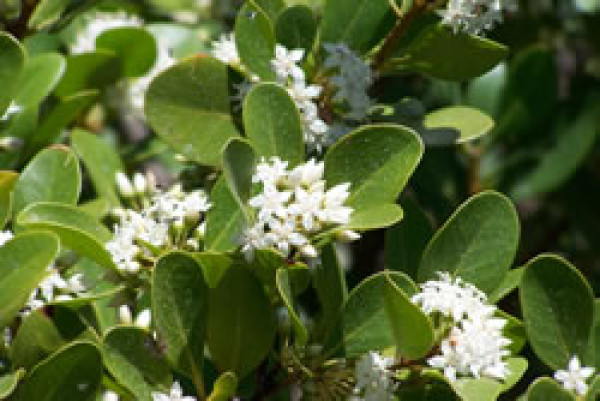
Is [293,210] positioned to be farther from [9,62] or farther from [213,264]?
[9,62]

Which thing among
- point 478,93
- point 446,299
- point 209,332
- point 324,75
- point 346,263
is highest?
point 324,75

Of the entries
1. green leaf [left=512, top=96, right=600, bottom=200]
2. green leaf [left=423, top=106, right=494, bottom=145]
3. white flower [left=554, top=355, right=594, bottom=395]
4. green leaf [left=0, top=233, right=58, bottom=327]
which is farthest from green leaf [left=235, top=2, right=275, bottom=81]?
green leaf [left=512, top=96, right=600, bottom=200]

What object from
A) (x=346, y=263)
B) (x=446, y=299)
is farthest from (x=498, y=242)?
(x=346, y=263)

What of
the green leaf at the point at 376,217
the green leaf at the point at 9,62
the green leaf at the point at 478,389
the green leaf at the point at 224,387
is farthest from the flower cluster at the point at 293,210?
the green leaf at the point at 9,62

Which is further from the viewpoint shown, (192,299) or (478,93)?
(478,93)

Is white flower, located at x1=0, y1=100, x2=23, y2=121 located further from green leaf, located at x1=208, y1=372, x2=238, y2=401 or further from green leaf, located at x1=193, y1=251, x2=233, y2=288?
green leaf, located at x1=208, y1=372, x2=238, y2=401

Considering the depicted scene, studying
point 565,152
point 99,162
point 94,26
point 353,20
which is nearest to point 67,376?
point 99,162

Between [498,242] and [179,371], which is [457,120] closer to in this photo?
[498,242]
